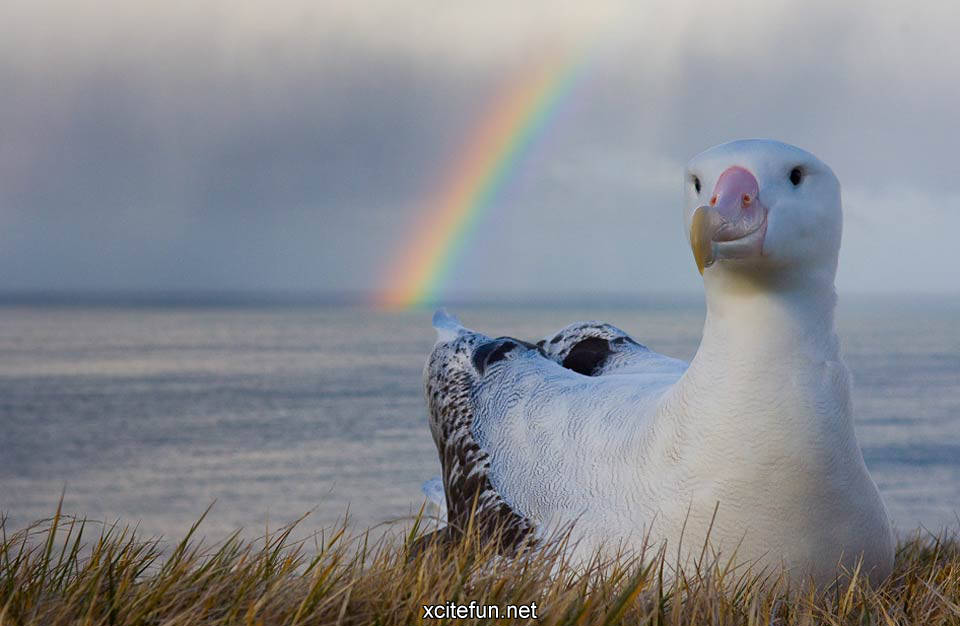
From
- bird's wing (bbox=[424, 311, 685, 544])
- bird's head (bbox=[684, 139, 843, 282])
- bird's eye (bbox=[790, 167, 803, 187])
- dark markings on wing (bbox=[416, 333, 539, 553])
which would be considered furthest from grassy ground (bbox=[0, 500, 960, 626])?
bird's eye (bbox=[790, 167, 803, 187])

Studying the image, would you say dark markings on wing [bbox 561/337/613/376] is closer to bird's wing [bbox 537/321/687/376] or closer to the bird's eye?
bird's wing [bbox 537/321/687/376]

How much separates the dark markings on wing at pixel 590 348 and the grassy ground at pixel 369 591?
210cm

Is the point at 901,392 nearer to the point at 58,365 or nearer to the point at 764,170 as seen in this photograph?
the point at 58,365

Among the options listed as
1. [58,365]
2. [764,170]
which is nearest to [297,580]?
[764,170]

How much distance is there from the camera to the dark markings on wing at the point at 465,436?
14.4ft

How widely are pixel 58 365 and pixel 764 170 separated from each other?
40.9m

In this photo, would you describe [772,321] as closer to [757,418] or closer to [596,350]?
[757,418]

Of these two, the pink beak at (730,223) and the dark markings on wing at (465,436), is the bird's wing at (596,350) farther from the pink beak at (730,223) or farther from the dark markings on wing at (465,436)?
the pink beak at (730,223)

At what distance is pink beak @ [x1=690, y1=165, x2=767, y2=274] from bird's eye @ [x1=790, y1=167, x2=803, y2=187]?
0.18 metres

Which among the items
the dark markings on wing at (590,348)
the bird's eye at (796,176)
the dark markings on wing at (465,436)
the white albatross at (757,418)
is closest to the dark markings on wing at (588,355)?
the dark markings on wing at (590,348)

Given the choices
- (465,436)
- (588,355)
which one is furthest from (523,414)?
(588,355)

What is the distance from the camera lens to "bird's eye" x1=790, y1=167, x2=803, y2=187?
361 centimetres

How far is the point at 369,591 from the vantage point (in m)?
3.03

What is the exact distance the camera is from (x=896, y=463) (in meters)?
19.8
